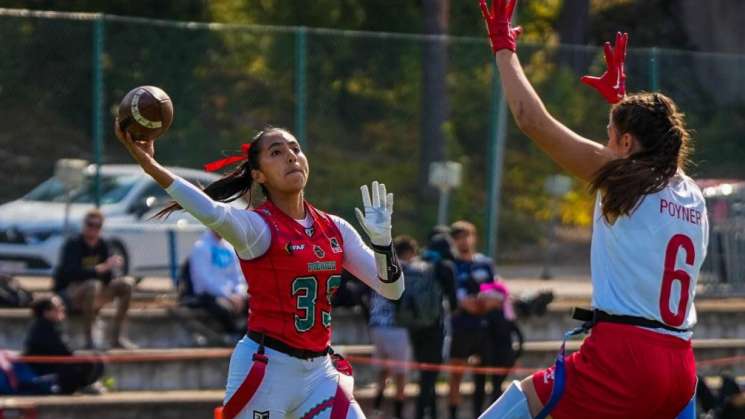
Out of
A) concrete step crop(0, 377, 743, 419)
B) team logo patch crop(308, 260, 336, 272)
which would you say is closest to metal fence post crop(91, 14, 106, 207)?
concrete step crop(0, 377, 743, 419)

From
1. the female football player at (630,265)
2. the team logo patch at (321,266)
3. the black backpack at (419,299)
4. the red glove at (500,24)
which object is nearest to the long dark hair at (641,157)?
the female football player at (630,265)

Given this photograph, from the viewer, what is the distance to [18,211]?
12938 millimetres

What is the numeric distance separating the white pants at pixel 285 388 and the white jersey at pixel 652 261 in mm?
1323

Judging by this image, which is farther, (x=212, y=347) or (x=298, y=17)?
(x=298, y=17)

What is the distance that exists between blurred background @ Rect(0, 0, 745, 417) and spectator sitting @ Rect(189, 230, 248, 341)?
54cm

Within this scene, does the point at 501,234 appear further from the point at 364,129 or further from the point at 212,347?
the point at 212,347

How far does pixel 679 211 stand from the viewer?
222 inches

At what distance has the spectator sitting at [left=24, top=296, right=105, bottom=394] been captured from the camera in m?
11.7

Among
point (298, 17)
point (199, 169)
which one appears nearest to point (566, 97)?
point (199, 169)

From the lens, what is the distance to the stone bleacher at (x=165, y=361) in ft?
38.3

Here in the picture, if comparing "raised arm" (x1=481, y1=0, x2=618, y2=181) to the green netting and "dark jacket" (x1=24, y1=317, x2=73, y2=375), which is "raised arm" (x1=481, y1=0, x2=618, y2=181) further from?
the green netting

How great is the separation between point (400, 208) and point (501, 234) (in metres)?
1.16

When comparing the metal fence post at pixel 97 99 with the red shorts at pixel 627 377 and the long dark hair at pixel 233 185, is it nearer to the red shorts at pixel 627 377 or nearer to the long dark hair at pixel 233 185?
the long dark hair at pixel 233 185

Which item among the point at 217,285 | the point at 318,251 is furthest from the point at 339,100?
the point at 318,251
